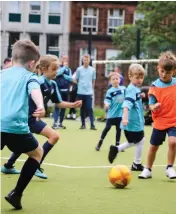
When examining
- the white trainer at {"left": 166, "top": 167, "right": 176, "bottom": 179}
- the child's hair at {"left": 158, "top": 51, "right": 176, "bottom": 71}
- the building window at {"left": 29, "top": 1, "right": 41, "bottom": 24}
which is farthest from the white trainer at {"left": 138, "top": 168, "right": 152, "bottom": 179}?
the building window at {"left": 29, "top": 1, "right": 41, "bottom": 24}

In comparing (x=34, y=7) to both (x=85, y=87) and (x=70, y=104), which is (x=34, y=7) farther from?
(x=70, y=104)

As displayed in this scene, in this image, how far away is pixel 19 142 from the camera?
20.1 feet

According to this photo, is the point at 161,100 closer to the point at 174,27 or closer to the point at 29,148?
the point at 29,148

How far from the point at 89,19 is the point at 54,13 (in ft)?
9.22

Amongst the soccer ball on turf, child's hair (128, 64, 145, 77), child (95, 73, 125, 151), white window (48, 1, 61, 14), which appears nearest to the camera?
the soccer ball on turf

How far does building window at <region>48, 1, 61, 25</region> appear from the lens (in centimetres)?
5138

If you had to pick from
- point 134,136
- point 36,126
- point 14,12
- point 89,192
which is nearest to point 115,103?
point 134,136

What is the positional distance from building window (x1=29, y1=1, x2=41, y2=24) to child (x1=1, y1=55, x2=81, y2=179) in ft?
142

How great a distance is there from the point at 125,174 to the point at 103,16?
46.0 m

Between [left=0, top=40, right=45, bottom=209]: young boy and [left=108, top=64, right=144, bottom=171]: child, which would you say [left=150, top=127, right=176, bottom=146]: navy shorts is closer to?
[left=108, top=64, right=144, bottom=171]: child

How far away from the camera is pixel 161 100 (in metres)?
8.56

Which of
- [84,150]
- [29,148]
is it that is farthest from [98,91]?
[29,148]

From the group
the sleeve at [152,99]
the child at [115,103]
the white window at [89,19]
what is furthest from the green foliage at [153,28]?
the sleeve at [152,99]

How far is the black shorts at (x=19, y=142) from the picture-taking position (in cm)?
609
